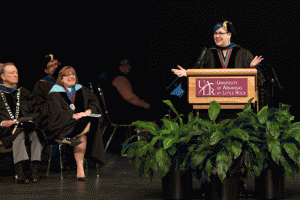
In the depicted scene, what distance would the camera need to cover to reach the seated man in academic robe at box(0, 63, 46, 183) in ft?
17.1

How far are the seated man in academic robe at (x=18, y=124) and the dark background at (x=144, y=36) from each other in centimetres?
212

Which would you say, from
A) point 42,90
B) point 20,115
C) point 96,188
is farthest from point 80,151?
point 42,90

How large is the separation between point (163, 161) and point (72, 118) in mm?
2044

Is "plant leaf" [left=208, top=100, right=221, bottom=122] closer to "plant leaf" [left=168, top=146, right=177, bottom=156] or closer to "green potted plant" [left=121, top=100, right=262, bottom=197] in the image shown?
"green potted plant" [left=121, top=100, right=262, bottom=197]

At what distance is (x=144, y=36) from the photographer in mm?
8734

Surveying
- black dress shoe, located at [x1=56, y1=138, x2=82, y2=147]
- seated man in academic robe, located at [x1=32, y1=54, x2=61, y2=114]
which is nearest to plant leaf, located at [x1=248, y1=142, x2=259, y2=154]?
black dress shoe, located at [x1=56, y1=138, x2=82, y2=147]

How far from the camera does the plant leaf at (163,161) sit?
3607 millimetres

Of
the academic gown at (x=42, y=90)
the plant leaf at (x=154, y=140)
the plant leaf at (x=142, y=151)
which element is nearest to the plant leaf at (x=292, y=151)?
the plant leaf at (x=154, y=140)

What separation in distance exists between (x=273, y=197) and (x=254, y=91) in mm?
813

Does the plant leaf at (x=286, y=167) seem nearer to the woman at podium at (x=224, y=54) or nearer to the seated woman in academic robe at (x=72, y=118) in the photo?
the woman at podium at (x=224, y=54)

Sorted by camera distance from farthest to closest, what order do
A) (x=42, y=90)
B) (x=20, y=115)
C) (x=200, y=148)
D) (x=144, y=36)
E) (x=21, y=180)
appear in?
1. (x=144, y=36)
2. (x=42, y=90)
3. (x=20, y=115)
4. (x=21, y=180)
5. (x=200, y=148)

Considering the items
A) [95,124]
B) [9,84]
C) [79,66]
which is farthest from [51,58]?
[79,66]

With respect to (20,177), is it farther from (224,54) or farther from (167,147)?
(224,54)

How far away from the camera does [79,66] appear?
336 inches
